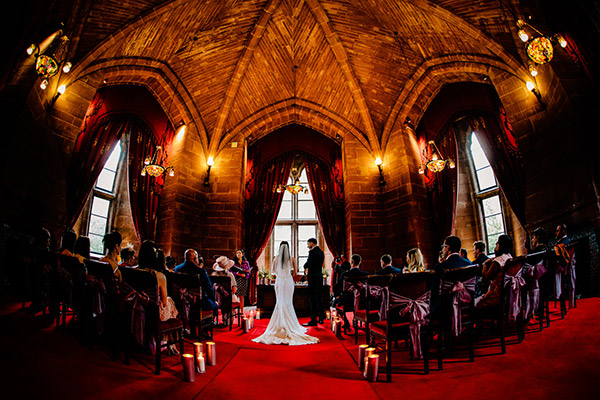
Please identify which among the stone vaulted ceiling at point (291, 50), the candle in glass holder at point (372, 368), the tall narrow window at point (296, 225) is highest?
the stone vaulted ceiling at point (291, 50)

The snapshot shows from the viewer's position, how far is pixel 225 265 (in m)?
6.81

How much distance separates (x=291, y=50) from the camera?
387 inches

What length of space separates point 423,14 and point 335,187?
5205 millimetres

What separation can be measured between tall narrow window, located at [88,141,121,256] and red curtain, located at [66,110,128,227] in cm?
205

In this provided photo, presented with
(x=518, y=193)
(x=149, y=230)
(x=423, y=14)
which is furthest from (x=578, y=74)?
(x=149, y=230)

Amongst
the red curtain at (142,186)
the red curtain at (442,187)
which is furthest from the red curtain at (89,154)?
the red curtain at (442,187)

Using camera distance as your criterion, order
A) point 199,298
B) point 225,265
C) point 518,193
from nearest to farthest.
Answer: point 199,298 < point 225,265 < point 518,193

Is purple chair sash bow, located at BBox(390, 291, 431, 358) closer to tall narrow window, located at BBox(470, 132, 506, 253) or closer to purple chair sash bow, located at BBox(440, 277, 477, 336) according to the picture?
purple chair sash bow, located at BBox(440, 277, 477, 336)

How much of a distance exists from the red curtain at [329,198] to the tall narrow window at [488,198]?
406 cm

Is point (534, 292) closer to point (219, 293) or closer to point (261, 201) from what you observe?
point (219, 293)

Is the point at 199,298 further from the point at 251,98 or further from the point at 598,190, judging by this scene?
the point at 251,98

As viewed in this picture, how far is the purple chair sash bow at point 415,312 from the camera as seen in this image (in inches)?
122

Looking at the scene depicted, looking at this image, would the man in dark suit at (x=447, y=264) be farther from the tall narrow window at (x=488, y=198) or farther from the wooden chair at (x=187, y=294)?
the tall narrow window at (x=488, y=198)

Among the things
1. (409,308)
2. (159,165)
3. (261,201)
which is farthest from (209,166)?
(409,308)
